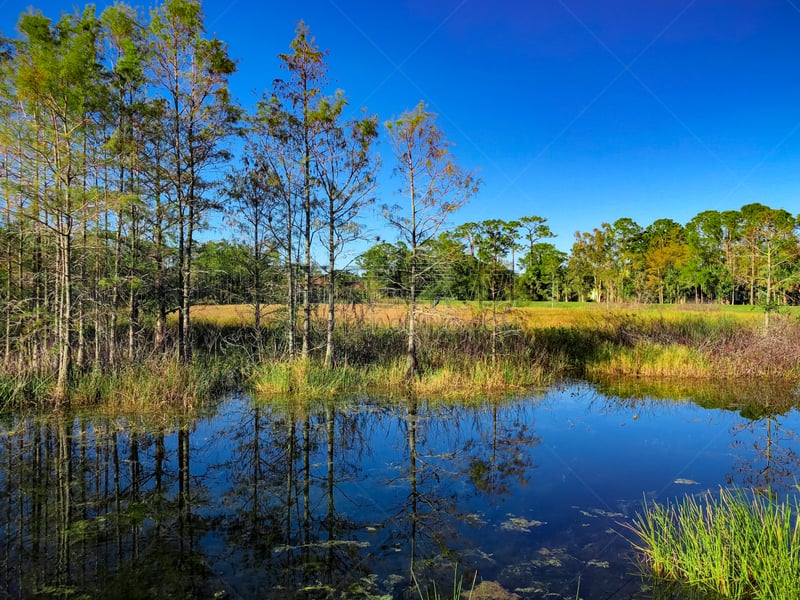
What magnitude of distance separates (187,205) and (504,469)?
9.64 m

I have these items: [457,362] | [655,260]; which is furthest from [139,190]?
[655,260]

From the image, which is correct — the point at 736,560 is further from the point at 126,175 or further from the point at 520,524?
the point at 126,175

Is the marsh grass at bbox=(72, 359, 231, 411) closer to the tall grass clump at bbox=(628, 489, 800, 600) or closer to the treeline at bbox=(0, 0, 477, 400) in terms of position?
the treeline at bbox=(0, 0, 477, 400)

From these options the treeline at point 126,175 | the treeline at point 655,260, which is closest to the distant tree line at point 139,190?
the treeline at point 126,175

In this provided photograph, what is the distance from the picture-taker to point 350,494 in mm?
5992

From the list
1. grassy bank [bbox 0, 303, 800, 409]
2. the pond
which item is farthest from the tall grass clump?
grassy bank [bbox 0, 303, 800, 409]

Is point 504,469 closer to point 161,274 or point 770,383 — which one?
point 161,274

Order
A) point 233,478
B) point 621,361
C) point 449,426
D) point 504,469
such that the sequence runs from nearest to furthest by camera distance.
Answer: point 233,478
point 504,469
point 449,426
point 621,361

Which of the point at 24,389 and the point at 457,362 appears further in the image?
the point at 457,362

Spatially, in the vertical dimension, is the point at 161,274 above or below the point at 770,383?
above

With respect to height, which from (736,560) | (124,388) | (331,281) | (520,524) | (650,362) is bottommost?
(520,524)

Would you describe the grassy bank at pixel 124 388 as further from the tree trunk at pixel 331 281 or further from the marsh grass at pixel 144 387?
the tree trunk at pixel 331 281

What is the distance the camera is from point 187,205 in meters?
11.9

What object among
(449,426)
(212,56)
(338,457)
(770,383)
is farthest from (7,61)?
(770,383)
